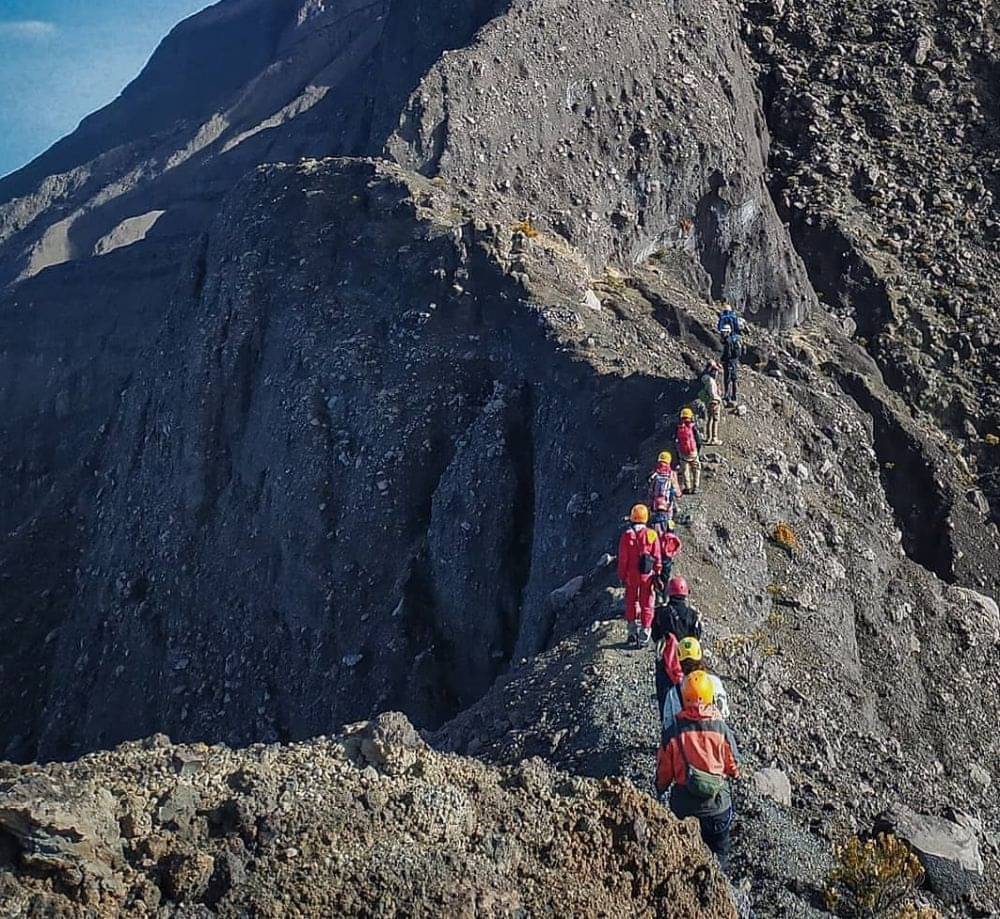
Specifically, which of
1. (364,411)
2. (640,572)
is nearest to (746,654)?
(640,572)

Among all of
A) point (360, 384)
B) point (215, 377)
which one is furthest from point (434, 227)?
point (215, 377)

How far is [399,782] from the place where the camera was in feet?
35.2

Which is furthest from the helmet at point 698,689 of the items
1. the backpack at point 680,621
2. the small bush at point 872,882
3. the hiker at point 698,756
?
the backpack at point 680,621

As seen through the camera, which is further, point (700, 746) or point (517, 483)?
point (517, 483)

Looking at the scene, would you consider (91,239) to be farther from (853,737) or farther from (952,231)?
(853,737)

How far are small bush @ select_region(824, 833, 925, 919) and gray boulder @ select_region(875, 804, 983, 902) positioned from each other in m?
0.49

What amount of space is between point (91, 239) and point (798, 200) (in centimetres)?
3933

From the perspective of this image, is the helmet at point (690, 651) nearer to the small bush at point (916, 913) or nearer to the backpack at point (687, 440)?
the small bush at point (916, 913)

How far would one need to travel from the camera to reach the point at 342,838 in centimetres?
1008

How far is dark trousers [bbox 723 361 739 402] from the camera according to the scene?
23266 millimetres

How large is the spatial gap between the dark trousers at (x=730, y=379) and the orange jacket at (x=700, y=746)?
12.7 meters

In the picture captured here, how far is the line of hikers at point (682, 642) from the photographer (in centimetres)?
1130

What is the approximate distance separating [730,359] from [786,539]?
3.84 meters

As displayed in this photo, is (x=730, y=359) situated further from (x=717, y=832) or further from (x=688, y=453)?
(x=717, y=832)
